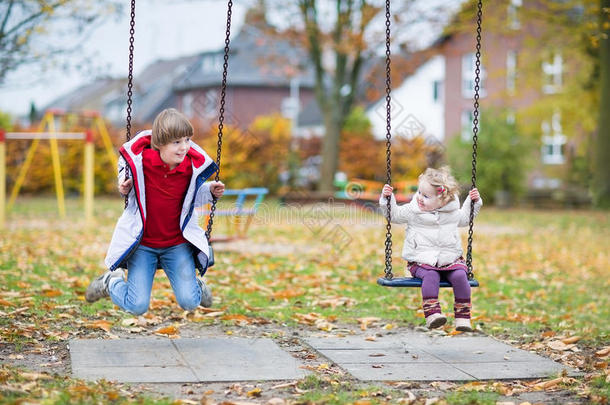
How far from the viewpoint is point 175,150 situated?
16.7 ft

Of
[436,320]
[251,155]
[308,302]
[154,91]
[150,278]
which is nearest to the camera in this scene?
[150,278]

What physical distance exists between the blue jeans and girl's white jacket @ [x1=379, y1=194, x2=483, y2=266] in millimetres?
1339

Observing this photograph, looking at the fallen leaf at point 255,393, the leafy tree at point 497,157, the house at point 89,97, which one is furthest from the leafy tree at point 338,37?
the house at point 89,97

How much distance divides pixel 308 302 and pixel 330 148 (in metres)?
16.2

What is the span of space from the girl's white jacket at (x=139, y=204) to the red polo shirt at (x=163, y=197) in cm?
5

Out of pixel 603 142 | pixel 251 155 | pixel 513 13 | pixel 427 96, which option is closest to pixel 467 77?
pixel 427 96

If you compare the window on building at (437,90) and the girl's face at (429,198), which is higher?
the window on building at (437,90)

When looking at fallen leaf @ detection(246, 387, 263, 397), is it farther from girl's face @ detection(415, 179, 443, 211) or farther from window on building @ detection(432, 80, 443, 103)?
window on building @ detection(432, 80, 443, 103)

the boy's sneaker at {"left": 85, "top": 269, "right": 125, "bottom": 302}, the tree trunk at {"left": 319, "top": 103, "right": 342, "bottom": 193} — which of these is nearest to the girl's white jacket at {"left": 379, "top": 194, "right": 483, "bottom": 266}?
the boy's sneaker at {"left": 85, "top": 269, "right": 125, "bottom": 302}

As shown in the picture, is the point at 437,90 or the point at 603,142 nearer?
the point at 603,142

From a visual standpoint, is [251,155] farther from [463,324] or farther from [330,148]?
[463,324]

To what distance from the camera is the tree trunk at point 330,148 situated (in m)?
23.5

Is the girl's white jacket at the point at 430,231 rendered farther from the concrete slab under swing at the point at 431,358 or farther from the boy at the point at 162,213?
the boy at the point at 162,213

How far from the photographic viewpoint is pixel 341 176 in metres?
25.1
